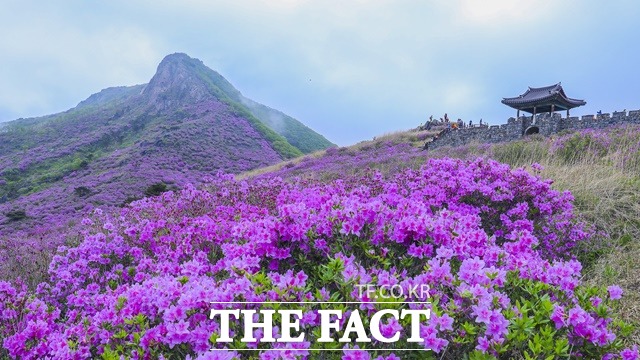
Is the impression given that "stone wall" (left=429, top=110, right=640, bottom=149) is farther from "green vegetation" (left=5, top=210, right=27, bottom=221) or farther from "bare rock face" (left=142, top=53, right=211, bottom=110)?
"bare rock face" (left=142, top=53, right=211, bottom=110)

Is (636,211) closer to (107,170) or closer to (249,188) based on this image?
(249,188)

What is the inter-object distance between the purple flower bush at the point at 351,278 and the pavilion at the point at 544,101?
29.8 m

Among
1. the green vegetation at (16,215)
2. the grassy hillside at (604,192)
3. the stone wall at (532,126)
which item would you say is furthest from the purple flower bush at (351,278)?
the stone wall at (532,126)

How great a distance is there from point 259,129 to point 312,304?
4791cm

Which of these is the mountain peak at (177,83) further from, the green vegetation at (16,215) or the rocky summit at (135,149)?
the green vegetation at (16,215)

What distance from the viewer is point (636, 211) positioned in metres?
6.14

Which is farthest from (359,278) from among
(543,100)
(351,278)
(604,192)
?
(543,100)

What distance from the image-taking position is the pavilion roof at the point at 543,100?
31750 millimetres

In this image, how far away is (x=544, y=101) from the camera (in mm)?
32031

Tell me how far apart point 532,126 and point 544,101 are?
742cm

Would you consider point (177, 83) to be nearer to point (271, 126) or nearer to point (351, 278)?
point (271, 126)

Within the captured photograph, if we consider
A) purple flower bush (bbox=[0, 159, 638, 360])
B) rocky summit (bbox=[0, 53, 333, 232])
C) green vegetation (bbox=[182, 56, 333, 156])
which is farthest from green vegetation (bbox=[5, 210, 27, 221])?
green vegetation (bbox=[182, 56, 333, 156])

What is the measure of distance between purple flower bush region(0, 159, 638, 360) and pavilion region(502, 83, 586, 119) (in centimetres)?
2985

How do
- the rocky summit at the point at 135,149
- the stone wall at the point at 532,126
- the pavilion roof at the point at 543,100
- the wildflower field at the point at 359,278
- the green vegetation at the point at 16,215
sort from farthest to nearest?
the pavilion roof at the point at 543,100
the stone wall at the point at 532,126
the rocky summit at the point at 135,149
the green vegetation at the point at 16,215
the wildflower field at the point at 359,278
